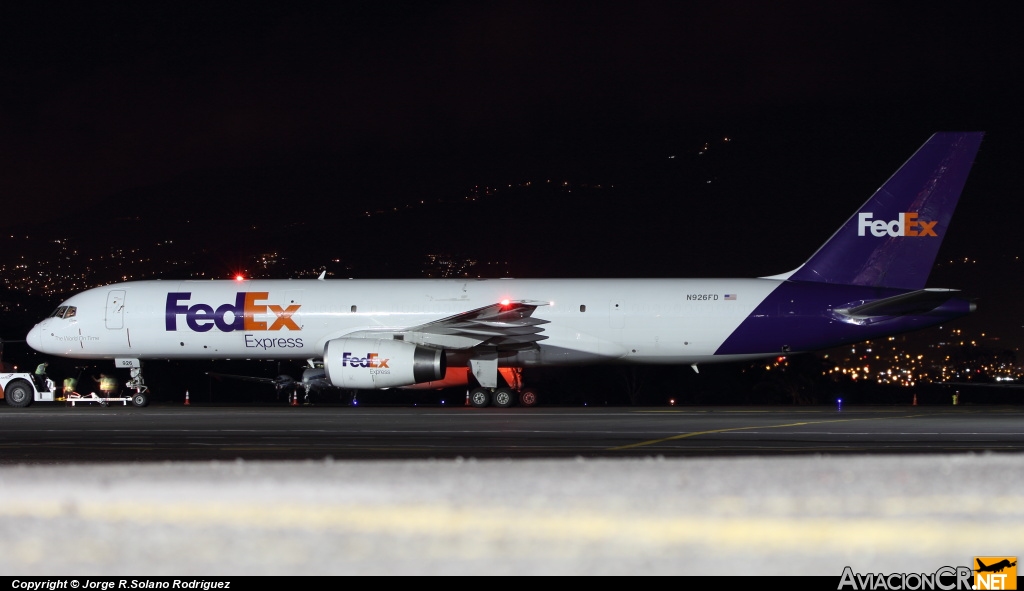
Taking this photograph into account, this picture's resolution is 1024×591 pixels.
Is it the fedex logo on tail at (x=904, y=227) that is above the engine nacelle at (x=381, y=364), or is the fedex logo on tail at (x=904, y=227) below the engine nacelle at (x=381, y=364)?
above

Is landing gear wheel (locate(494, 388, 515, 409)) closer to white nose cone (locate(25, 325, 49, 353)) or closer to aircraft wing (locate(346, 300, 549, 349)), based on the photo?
aircraft wing (locate(346, 300, 549, 349))

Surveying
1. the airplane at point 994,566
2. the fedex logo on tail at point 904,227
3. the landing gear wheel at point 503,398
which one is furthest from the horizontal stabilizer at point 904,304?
the airplane at point 994,566

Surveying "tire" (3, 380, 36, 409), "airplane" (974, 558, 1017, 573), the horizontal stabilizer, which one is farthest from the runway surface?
"tire" (3, 380, 36, 409)

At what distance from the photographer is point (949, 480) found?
8625 millimetres

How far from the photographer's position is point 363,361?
26.8m

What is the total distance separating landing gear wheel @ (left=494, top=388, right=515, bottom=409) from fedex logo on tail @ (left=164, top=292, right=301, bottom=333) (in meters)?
5.74

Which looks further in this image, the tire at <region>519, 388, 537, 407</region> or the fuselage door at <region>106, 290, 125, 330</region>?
the fuselage door at <region>106, 290, 125, 330</region>

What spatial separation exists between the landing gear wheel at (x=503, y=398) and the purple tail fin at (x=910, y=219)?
888cm

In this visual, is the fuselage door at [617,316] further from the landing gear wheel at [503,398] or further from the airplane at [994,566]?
the airplane at [994,566]

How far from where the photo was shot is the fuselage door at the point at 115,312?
30.8 m

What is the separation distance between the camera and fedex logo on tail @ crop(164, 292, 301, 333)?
3005cm

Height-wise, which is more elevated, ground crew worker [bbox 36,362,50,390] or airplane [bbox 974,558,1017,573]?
ground crew worker [bbox 36,362,50,390]

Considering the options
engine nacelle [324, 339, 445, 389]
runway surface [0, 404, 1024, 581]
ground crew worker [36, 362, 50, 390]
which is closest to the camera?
runway surface [0, 404, 1024, 581]

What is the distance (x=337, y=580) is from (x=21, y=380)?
27.8 meters
